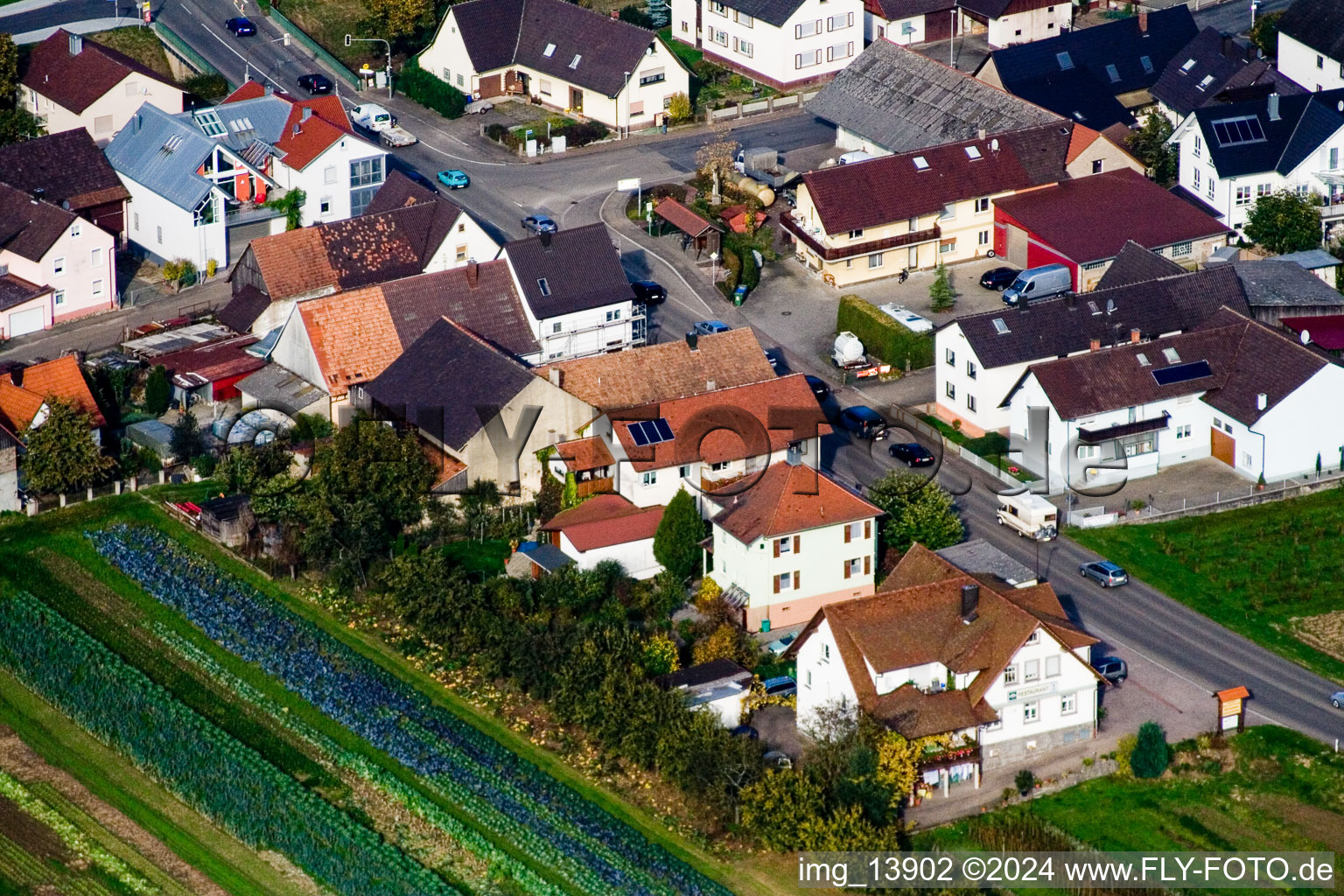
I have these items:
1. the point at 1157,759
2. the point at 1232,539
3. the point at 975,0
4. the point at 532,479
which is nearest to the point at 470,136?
the point at 975,0

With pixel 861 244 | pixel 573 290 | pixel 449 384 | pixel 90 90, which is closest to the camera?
pixel 449 384

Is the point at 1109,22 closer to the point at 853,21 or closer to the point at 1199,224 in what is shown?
the point at 853,21

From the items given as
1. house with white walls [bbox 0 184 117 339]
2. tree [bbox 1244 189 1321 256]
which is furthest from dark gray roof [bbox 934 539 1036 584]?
house with white walls [bbox 0 184 117 339]

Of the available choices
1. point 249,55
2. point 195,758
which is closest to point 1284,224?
point 195,758

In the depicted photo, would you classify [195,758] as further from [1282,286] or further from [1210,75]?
[1210,75]

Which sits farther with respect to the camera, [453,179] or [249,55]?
[249,55]

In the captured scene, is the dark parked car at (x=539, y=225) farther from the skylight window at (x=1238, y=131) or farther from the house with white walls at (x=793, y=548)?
the skylight window at (x=1238, y=131)

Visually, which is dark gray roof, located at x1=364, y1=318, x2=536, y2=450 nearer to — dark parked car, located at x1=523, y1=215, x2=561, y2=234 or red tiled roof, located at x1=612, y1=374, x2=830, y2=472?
red tiled roof, located at x1=612, y1=374, x2=830, y2=472
